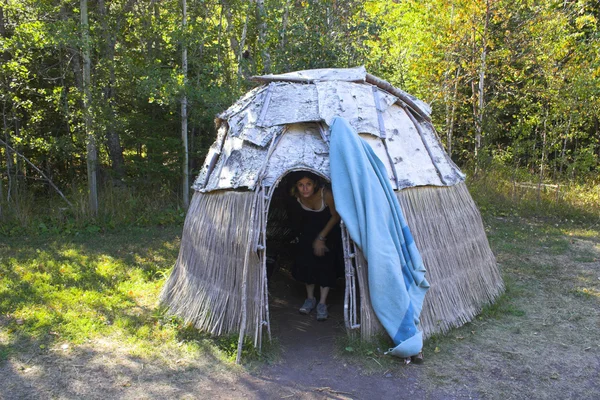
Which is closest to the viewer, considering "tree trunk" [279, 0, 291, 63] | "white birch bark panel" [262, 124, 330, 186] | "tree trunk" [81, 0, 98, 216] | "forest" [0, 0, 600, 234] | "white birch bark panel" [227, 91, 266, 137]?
"white birch bark panel" [262, 124, 330, 186]

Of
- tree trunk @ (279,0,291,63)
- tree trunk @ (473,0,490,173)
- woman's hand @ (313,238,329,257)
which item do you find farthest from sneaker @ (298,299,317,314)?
tree trunk @ (473,0,490,173)

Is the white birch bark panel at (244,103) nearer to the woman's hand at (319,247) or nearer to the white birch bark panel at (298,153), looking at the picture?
the white birch bark panel at (298,153)

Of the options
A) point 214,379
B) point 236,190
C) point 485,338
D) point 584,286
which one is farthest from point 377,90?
point 584,286

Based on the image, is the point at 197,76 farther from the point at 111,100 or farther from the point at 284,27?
the point at 284,27

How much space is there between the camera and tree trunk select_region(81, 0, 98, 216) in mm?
7819

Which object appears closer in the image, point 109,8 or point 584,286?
point 584,286

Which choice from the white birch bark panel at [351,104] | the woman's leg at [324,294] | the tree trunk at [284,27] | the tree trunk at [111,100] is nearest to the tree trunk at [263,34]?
the tree trunk at [284,27]

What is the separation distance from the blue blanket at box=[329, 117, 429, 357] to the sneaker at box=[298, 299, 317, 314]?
133cm

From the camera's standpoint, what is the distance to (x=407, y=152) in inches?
198

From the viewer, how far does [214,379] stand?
3.99 meters

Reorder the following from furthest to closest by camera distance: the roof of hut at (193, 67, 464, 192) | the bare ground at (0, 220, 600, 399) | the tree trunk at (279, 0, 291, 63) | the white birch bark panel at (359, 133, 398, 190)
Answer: the tree trunk at (279, 0, 291, 63) → the white birch bark panel at (359, 133, 398, 190) → the roof of hut at (193, 67, 464, 192) → the bare ground at (0, 220, 600, 399)

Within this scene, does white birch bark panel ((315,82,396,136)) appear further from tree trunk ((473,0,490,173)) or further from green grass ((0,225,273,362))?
tree trunk ((473,0,490,173))

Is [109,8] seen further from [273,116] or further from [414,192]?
[414,192]

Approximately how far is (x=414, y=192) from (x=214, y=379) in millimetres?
2508
